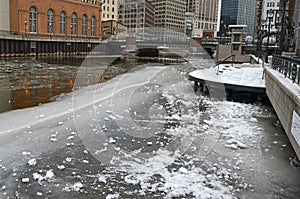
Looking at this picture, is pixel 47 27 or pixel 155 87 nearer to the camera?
pixel 155 87

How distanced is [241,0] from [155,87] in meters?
162

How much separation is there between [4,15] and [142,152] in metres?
59.8

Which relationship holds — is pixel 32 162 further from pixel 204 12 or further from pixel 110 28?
pixel 204 12

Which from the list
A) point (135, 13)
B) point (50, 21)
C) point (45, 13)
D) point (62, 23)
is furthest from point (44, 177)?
point (135, 13)

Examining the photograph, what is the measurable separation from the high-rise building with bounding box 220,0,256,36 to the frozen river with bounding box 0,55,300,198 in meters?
160

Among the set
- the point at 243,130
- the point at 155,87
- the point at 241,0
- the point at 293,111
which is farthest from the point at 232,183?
the point at 241,0

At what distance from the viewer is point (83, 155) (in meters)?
9.17

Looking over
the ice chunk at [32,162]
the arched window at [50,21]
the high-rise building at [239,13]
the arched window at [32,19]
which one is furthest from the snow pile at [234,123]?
the high-rise building at [239,13]

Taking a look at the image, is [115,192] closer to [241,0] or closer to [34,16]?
[34,16]

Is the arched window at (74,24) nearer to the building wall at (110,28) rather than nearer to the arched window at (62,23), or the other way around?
the arched window at (62,23)

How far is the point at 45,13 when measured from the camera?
67000 millimetres

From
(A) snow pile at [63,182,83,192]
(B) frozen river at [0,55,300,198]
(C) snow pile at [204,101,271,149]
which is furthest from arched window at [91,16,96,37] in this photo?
(A) snow pile at [63,182,83,192]

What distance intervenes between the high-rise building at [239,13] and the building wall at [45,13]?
334ft

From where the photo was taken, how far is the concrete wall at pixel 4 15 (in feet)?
196
